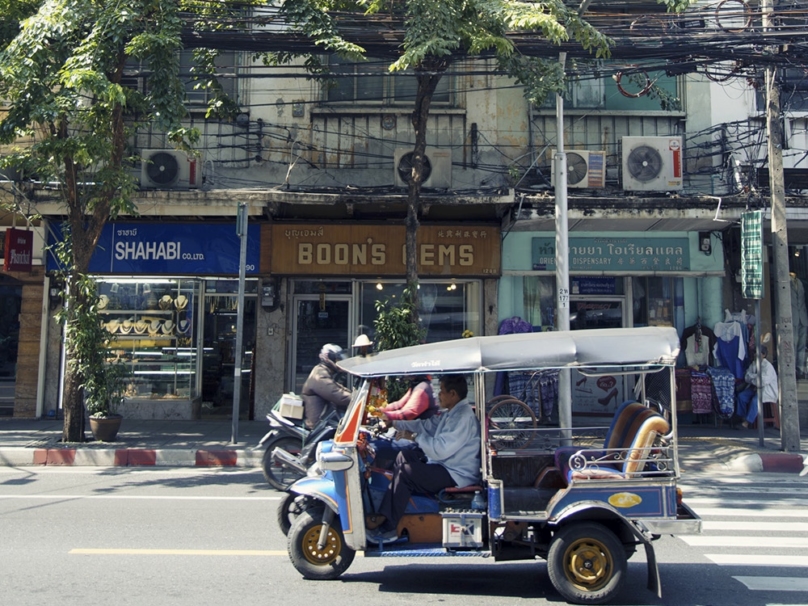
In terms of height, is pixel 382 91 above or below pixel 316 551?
above

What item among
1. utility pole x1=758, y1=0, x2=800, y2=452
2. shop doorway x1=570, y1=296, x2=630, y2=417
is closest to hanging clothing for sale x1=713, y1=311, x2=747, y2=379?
shop doorway x1=570, y1=296, x2=630, y2=417

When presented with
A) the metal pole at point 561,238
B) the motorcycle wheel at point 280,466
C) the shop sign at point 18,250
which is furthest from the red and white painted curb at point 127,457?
the metal pole at point 561,238

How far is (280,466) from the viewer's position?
9.64m

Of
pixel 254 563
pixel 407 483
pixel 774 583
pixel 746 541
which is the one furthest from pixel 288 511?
pixel 746 541

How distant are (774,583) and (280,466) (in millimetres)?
5854

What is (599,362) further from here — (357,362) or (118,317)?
(118,317)

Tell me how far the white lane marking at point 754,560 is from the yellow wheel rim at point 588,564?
5.71 feet

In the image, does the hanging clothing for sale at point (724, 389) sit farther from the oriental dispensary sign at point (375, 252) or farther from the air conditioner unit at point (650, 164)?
the oriental dispensary sign at point (375, 252)

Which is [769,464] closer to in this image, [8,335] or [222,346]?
[222,346]

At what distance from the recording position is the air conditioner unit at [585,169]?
14812mm

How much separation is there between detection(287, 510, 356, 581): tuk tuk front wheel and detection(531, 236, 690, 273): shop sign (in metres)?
10.5

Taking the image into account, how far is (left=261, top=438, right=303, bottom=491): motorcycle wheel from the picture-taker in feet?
31.6

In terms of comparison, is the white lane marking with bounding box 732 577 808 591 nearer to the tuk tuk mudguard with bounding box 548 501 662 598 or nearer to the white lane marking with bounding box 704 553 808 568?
the white lane marking with bounding box 704 553 808 568

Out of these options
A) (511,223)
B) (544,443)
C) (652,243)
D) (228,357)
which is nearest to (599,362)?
(544,443)
